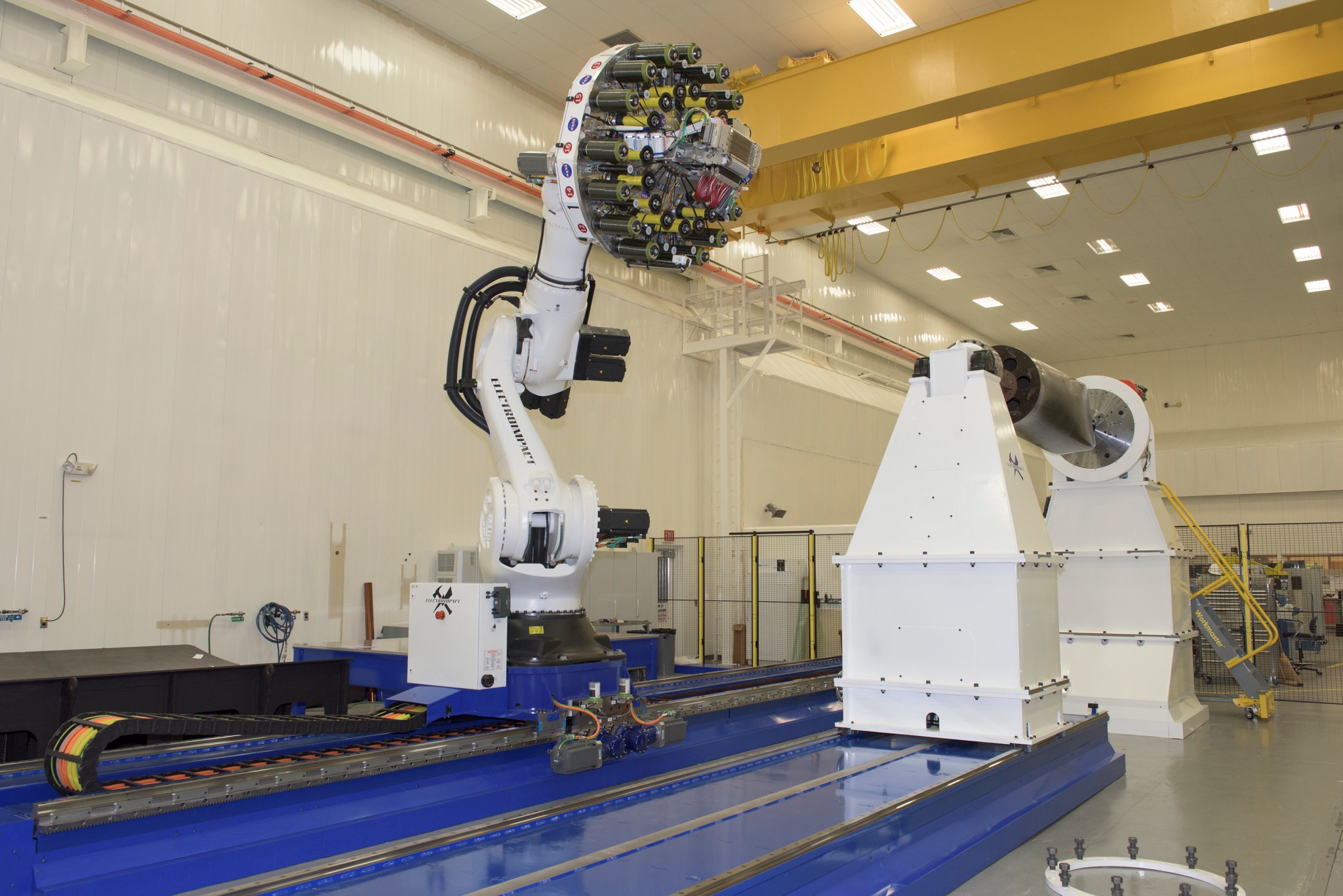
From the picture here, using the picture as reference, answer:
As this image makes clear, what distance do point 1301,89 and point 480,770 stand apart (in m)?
9.93

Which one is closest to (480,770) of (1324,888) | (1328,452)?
(1324,888)

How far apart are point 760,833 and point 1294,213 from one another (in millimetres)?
17521

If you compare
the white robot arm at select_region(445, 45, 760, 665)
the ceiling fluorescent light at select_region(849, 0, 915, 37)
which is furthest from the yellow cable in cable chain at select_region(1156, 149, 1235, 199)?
the white robot arm at select_region(445, 45, 760, 665)

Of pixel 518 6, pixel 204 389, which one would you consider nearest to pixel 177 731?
pixel 204 389

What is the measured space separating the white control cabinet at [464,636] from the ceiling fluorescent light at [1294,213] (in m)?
16.7

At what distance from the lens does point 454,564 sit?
34.4 feet

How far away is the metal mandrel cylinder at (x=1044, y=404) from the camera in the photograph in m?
6.16

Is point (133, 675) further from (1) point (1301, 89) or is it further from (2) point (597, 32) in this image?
(1) point (1301, 89)

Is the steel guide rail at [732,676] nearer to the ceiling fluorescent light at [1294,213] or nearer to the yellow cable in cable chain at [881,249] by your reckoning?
the yellow cable in cable chain at [881,249]

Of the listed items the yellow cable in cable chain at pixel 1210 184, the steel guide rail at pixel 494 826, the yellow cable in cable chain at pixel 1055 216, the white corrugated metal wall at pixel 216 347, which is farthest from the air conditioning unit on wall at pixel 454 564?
the yellow cable in cable chain at pixel 1210 184

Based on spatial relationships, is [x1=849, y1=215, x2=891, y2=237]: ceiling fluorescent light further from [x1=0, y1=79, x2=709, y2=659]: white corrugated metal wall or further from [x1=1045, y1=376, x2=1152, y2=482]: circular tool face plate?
[x1=1045, y1=376, x2=1152, y2=482]: circular tool face plate

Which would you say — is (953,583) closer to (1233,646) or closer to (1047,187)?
(1233,646)

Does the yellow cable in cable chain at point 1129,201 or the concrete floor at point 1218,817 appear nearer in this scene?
the concrete floor at point 1218,817

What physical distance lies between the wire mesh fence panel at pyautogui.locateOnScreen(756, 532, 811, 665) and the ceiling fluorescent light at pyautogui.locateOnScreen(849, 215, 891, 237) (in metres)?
5.64
